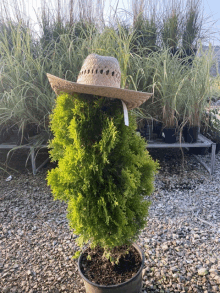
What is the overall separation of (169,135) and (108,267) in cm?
255

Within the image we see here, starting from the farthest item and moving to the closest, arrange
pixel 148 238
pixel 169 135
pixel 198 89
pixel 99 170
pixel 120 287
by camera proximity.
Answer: pixel 169 135, pixel 198 89, pixel 148 238, pixel 120 287, pixel 99 170

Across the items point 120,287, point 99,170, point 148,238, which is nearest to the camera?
point 99,170

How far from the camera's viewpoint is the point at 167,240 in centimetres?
239

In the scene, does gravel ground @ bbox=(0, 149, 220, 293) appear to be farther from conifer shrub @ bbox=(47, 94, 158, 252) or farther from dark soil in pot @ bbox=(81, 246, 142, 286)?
conifer shrub @ bbox=(47, 94, 158, 252)

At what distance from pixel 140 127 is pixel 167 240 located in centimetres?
204

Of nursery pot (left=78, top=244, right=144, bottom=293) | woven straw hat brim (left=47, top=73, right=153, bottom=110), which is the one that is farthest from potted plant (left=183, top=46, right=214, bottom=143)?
nursery pot (left=78, top=244, right=144, bottom=293)

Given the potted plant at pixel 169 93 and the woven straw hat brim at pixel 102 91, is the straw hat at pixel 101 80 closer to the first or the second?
the woven straw hat brim at pixel 102 91

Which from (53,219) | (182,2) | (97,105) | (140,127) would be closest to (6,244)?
(53,219)

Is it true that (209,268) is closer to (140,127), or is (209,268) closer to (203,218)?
(203,218)

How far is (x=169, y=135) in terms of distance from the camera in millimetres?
3887

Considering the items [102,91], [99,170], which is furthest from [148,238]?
[102,91]

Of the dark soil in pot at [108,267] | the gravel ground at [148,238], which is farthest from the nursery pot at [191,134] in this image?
the dark soil in pot at [108,267]

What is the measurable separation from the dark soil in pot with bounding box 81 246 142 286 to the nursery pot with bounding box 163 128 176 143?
2.34 metres

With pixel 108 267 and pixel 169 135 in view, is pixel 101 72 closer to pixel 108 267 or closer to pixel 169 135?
pixel 108 267
